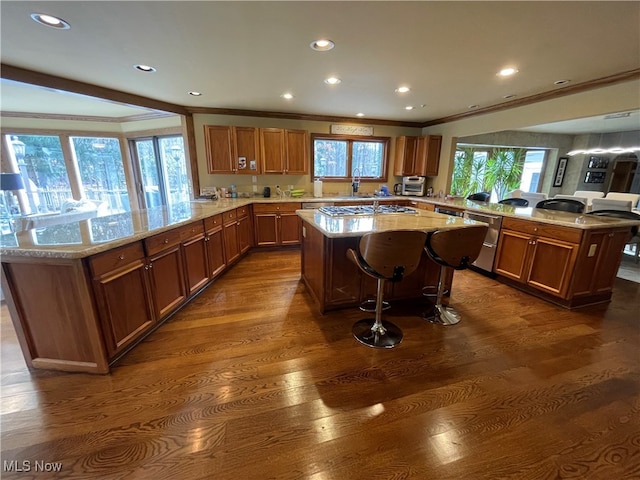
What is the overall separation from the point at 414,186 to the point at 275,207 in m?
3.04

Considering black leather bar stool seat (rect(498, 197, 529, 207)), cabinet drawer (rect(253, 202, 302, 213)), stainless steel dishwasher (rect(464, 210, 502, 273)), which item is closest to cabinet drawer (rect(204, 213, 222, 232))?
cabinet drawer (rect(253, 202, 302, 213))

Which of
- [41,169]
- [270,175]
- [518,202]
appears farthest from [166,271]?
[41,169]

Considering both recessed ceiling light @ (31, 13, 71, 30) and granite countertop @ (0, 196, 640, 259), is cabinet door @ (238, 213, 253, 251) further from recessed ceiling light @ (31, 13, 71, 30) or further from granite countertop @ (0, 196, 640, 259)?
recessed ceiling light @ (31, 13, 71, 30)

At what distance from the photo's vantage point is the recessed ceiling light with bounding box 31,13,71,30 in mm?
1770

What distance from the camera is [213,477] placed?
4.10ft

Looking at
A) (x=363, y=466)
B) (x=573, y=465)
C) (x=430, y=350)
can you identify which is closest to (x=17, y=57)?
(x=363, y=466)

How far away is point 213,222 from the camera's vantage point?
3273mm

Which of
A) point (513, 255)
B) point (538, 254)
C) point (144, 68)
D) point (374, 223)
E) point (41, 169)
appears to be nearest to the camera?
point (374, 223)

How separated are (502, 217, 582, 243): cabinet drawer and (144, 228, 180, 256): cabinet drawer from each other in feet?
12.3

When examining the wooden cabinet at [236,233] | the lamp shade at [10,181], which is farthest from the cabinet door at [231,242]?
the lamp shade at [10,181]

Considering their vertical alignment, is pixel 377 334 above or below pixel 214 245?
below

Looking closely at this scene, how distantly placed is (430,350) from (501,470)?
0.89 meters

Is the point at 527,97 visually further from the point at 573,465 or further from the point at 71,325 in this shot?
the point at 71,325

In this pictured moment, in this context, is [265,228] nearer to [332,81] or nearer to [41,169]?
[332,81]
